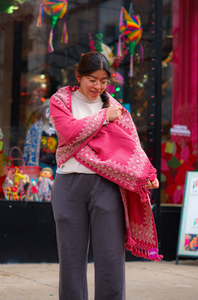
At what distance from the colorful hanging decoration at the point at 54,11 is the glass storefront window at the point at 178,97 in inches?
55.2

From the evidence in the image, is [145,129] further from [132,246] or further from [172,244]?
[132,246]

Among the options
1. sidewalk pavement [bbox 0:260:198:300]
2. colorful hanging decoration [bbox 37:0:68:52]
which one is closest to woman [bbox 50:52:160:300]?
sidewalk pavement [bbox 0:260:198:300]

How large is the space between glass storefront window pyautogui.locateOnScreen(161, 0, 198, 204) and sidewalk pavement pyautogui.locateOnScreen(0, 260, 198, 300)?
3.60ft

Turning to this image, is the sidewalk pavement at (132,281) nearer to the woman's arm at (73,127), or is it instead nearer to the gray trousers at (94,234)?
the gray trousers at (94,234)

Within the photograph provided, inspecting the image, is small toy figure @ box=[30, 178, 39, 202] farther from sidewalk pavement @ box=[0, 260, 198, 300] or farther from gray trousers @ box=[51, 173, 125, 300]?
gray trousers @ box=[51, 173, 125, 300]

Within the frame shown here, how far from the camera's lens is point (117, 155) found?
220 centimetres

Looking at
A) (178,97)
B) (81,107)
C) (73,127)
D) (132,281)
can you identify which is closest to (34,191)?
(132,281)

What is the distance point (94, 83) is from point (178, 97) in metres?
3.57

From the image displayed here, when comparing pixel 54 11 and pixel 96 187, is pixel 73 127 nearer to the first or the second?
pixel 96 187

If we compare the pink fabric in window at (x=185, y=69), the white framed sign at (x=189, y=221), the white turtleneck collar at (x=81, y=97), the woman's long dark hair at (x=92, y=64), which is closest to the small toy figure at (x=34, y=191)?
the white framed sign at (x=189, y=221)

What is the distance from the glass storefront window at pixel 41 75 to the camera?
484 cm

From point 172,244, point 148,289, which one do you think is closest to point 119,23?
point 172,244

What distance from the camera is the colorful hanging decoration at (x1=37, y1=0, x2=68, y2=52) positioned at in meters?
4.95

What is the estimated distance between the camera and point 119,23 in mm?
5254
